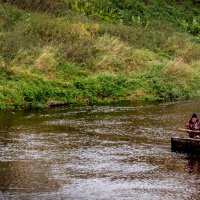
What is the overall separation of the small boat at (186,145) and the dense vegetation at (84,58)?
1299 centimetres

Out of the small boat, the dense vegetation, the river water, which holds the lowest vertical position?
the river water

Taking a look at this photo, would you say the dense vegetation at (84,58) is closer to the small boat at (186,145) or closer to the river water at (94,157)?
the river water at (94,157)

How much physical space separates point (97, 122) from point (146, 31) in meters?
25.3

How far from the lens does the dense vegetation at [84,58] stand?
3450 centimetres

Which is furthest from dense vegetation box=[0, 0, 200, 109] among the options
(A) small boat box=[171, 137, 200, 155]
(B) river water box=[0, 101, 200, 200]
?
(A) small boat box=[171, 137, 200, 155]

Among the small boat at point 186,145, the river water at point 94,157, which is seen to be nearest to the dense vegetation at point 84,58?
the river water at point 94,157

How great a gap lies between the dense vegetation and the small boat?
13.0 meters

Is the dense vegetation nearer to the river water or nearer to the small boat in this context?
the river water

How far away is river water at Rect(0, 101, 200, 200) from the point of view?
1645cm

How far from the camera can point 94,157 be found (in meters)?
20.6

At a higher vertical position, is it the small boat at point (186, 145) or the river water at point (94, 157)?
the small boat at point (186, 145)

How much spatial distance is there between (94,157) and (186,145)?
11.9 feet

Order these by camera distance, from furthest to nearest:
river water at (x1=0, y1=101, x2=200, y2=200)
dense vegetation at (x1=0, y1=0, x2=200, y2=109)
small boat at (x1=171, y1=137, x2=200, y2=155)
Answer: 1. dense vegetation at (x1=0, y1=0, x2=200, y2=109)
2. small boat at (x1=171, y1=137, x2=200, y2=155)
3. river water at (x1=0, y1=101, x2=200, y2=200)

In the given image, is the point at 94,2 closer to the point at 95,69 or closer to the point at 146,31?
the point at 146,31
